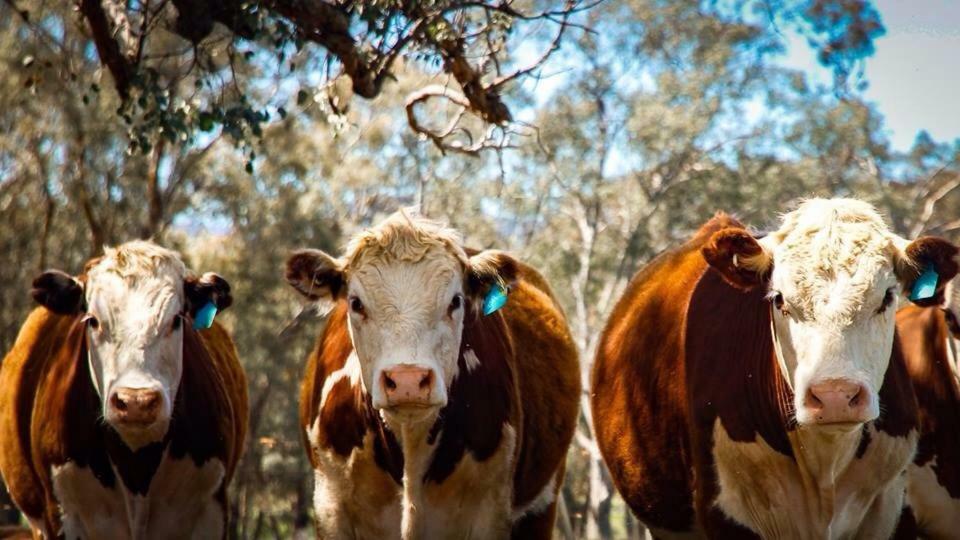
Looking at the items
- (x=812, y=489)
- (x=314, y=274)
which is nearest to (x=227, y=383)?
(x=314, y=274)

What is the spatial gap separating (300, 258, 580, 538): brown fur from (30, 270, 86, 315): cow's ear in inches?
52.9

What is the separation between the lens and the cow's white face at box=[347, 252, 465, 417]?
624 cm

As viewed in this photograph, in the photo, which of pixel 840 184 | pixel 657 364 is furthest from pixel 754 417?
pixel 840 184

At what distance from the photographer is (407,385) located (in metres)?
6.18

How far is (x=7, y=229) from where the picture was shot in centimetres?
2830

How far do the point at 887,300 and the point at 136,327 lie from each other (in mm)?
3794

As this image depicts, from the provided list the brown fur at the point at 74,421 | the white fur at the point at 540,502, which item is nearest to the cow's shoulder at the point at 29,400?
the brown fur at the point at 74,421

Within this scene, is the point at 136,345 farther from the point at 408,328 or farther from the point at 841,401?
the point at 841,401

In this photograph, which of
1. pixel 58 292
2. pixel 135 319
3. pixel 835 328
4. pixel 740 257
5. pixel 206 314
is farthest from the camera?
pixel 206 314

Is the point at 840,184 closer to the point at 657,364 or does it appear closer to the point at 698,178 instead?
the point at 698,178

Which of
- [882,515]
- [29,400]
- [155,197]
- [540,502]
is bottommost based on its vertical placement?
[882,515]

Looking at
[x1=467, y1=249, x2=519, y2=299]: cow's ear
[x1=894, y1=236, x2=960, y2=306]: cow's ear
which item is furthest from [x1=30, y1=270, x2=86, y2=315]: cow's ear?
[x1=894, y1=236, x2=960, y2=306]: cow's ear

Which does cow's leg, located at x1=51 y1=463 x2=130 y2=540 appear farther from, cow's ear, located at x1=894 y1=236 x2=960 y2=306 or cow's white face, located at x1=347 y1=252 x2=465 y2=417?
cow's ear, located at x1=894 y1=236 x2=960 y2=306

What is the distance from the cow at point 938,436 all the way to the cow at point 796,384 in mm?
2425
